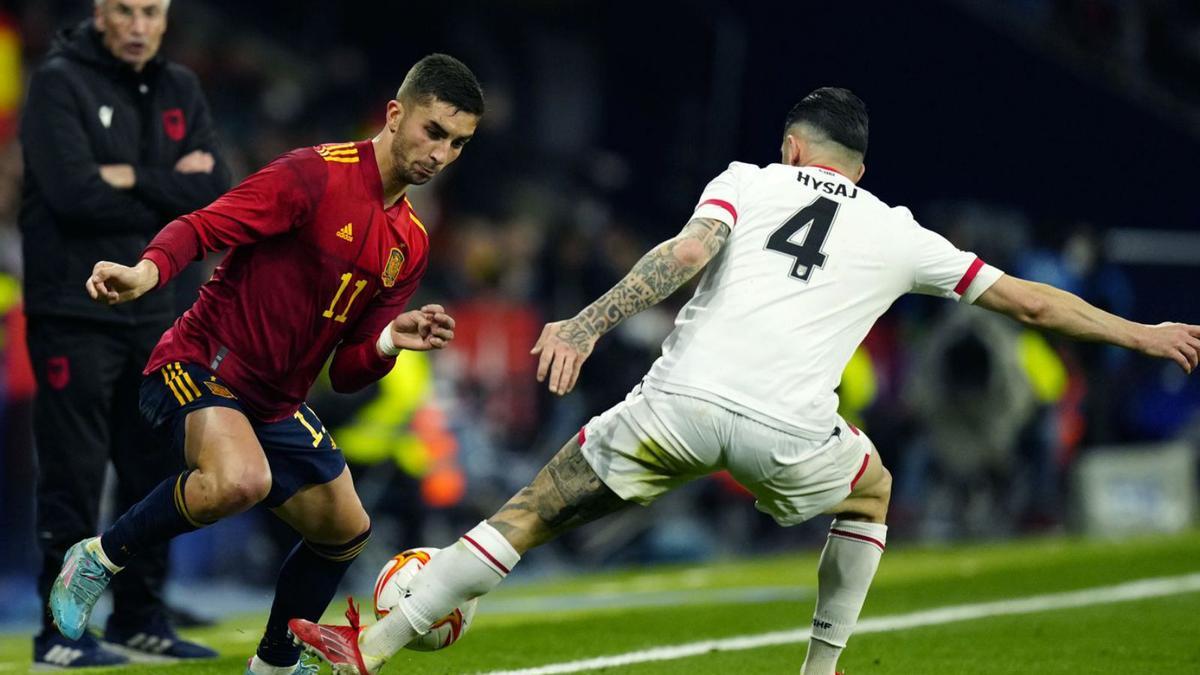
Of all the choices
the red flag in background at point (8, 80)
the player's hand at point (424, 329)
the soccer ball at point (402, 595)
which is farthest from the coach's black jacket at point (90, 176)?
the red flag in background at point (8, 80)

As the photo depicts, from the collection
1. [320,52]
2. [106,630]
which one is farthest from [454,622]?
[320,52]

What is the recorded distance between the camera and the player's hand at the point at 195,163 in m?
7.10

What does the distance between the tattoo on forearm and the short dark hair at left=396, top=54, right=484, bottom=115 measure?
829 millimetres

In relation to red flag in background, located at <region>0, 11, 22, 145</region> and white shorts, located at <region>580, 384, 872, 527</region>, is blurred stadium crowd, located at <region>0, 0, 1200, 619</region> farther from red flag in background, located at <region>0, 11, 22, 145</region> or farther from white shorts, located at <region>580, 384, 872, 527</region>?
white shorts, located at <region>580, 384, 872, 527</region>

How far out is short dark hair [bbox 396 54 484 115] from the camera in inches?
218

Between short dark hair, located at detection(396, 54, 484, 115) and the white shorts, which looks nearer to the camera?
the white shorts

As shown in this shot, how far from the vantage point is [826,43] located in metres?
17.4

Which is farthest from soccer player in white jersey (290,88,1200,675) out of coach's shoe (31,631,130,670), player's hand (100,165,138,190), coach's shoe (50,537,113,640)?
player's hand (100,165,138,190)

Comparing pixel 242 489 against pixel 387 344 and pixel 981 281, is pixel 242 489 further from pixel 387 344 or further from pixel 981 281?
pixel 981 281

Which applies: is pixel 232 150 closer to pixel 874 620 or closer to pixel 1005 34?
pixel 874 620

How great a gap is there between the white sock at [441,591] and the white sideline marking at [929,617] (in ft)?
4.15

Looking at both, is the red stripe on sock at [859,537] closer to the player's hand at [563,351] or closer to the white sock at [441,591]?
the white sock at [441,591]

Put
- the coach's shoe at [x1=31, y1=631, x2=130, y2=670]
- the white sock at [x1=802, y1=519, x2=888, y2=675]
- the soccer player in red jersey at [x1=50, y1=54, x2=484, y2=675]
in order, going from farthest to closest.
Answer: the coach's shoe at [x1=31, y1=631, x2=130, y2=670]
the white sock at [x1=802, y1=519, x2=888, y2=675]
the soccer player in red jersey at [x1=50, y1=54, x2=484, y2=675]

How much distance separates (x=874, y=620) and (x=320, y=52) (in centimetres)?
942
